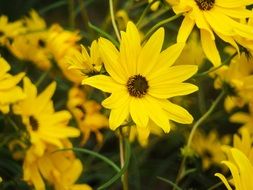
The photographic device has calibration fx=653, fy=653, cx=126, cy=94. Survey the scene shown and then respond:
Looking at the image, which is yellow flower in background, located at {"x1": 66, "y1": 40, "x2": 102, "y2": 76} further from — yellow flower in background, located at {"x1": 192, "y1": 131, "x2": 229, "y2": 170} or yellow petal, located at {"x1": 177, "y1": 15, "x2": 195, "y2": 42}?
yellow flower in background, located at {"x1": 192, "y1": 131, "x2": 229, "y2": 170}

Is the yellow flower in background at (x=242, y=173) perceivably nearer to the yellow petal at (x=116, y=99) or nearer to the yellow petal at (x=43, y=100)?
the yellow petal at (x=116, y=99)

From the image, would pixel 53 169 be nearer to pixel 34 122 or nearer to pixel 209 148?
pixel 34 122

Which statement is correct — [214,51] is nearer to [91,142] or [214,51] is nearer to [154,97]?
[154,97]

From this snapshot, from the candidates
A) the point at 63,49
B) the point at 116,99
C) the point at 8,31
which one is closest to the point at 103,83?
the point at 116,99

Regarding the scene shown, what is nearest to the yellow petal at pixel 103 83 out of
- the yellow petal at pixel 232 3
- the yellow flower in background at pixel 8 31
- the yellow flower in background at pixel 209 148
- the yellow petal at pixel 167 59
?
the yellow petal at pixel 167 59

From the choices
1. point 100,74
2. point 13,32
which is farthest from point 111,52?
point 13,32

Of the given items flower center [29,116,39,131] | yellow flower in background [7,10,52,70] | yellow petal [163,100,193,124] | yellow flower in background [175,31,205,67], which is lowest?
yellow petal [163,100,193,124]

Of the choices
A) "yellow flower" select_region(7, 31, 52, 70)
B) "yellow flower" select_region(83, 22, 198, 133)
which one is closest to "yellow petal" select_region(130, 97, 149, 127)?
"yellow flower" select_region(83, 22, 198, 133)
